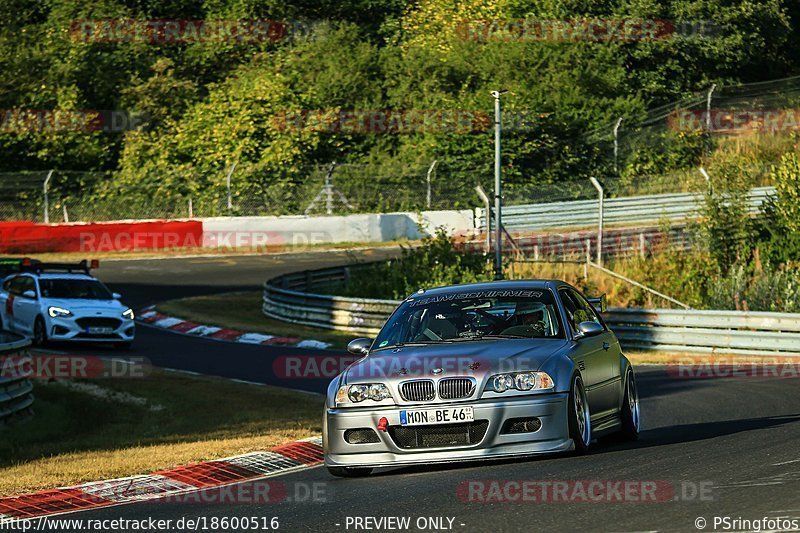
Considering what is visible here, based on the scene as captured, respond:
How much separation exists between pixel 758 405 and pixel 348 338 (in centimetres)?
1433

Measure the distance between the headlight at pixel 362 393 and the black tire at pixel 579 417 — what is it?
1.37 m

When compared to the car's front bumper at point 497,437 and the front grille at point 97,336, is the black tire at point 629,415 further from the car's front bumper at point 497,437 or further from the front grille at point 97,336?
the front grille at point 97,336

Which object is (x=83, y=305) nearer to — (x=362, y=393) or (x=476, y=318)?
(x=476, y=318)

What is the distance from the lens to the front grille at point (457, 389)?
32.6 ft

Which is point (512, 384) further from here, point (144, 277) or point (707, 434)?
point (144, 277)

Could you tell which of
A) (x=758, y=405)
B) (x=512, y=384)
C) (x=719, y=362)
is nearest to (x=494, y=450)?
(x=512, y=384)

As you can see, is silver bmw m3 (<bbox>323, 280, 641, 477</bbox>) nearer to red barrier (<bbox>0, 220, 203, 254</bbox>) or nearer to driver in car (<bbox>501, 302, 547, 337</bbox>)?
driver in car (<bbox>501, 302, 547, 337</bbox>)

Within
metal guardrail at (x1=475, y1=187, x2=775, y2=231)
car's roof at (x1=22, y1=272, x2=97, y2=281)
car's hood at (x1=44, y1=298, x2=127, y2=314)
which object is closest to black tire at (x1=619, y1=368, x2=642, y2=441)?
car's hood at (x1=44, y1=298, x2=127, y2=314)

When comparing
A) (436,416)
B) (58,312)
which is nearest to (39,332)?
(58,312)

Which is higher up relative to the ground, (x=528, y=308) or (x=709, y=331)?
(x=528, y=308)

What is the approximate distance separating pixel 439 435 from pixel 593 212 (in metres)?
32.7

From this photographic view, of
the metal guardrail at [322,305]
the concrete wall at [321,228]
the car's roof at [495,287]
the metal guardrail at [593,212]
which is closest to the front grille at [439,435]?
the car's roof at [495,287]

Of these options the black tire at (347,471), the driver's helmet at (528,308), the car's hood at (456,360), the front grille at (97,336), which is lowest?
the front grille at (97,336)

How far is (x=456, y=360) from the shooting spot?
399 inches
